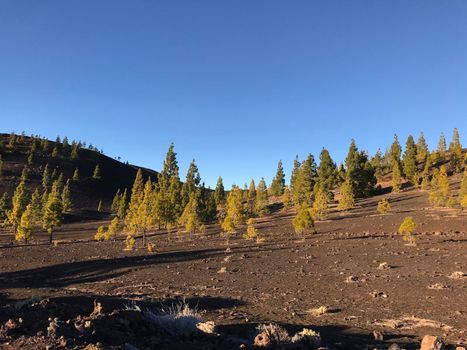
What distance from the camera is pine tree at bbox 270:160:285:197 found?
123 m

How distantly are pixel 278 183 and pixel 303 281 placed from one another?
323ft

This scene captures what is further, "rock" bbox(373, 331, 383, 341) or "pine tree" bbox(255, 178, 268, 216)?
"pine tree" bbox(255, 178, 268, 216)

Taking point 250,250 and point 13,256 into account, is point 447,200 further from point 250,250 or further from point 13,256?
point 13,256

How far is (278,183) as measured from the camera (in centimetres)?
12319

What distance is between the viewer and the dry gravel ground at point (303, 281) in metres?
15.4

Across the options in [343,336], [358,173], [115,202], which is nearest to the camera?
[343,336]

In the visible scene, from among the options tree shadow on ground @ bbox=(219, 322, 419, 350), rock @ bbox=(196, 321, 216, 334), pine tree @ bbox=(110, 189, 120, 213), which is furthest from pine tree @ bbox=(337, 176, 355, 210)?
pine tree @ bbox=(110, 189, 120, 213)

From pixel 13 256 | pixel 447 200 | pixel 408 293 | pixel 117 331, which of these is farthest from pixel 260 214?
pixel 117 331

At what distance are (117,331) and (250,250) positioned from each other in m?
34.4

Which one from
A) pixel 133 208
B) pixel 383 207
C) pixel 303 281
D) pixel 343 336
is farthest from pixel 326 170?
pixel 343 336

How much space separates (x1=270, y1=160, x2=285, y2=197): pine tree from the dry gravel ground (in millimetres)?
67049

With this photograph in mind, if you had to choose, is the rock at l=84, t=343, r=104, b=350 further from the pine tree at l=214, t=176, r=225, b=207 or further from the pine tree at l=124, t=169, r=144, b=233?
the pine tree at l=214, t=176, r=225, b=207

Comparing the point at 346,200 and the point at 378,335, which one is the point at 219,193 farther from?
the point at 378,335

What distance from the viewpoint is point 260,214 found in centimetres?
8612
